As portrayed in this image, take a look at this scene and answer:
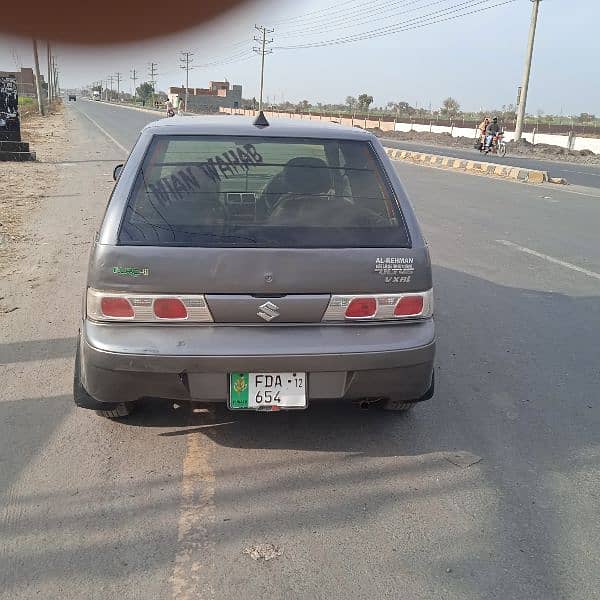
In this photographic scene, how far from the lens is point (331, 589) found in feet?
7.92

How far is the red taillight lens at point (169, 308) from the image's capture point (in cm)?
305

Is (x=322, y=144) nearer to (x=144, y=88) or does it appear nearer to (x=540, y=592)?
(x=540, y=592)

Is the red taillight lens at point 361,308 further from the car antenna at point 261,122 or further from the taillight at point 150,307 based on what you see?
the car antenna at point 261,122

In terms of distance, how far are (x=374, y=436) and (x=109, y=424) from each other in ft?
4.93

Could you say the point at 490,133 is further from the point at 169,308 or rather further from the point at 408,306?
the point at 169,308

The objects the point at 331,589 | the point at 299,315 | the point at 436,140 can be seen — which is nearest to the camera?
the point at 331,589

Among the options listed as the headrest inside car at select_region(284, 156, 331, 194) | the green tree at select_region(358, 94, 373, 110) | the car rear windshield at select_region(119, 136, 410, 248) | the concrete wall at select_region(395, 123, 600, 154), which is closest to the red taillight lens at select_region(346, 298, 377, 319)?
the car rear windshield at select_region(119, 136, 410, 248)

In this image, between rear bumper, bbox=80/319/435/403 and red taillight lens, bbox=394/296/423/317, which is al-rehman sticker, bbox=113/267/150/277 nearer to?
rear bumper, bbox=80/319/435/403

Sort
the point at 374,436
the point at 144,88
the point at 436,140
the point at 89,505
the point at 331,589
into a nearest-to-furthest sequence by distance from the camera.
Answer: the point at 331,589 → the point at 89,505 → the point at 374,436 → the point at 436,140 → the point at 144,88

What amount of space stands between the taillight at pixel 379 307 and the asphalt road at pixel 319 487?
768 mm

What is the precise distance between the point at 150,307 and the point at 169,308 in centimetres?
9

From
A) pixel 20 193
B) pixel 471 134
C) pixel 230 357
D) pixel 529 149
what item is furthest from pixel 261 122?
pixel 471 134

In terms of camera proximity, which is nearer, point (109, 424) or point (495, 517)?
point (495, 517)

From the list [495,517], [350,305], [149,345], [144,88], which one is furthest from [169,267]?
[144,88]
